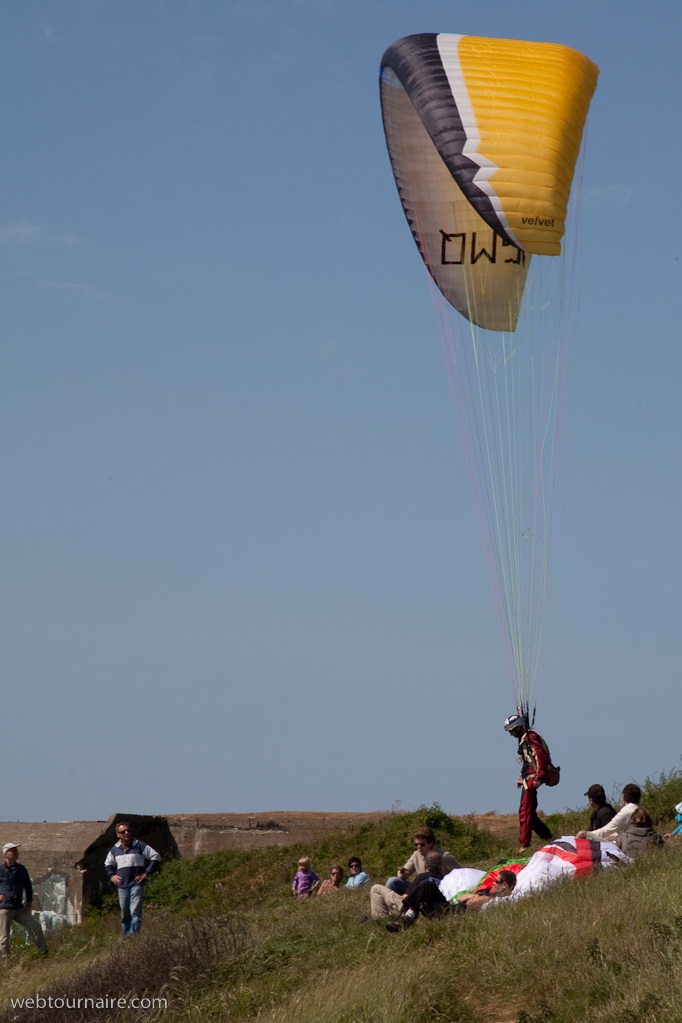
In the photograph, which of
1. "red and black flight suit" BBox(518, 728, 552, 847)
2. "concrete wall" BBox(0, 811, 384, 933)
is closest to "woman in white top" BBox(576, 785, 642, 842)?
"red and black flight suit" BBox(518, 728, 552, 847)

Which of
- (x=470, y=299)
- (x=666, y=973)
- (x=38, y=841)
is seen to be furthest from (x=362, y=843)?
(x=666, y=973)

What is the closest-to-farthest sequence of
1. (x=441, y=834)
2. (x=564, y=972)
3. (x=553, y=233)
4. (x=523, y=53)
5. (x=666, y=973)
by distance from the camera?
(x=666, y=973) < (x=564, y=972) < (x=553, y=233) < (x=523, y=53) < (x=441, y=834)

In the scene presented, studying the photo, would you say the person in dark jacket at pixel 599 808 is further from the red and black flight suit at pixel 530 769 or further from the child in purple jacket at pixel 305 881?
the child in purple jacket at pixel 305 881

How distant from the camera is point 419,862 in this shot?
9.45 metres

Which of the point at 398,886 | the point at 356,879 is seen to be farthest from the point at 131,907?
the point at 398,886

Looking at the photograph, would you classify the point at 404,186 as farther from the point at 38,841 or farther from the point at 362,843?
the point at 38,841

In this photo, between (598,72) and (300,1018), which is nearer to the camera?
(300,1018)

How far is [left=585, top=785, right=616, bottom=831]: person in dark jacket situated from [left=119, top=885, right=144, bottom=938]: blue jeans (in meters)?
5.05

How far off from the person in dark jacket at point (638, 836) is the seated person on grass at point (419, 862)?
1.59 meters

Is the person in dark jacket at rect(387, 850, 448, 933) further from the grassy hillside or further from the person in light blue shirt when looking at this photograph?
the person in light blue shirt

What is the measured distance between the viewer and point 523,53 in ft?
36.8

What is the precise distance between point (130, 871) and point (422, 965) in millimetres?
5428

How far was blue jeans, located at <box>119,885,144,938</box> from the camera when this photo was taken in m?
11.5

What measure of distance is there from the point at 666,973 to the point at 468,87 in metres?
8.64
